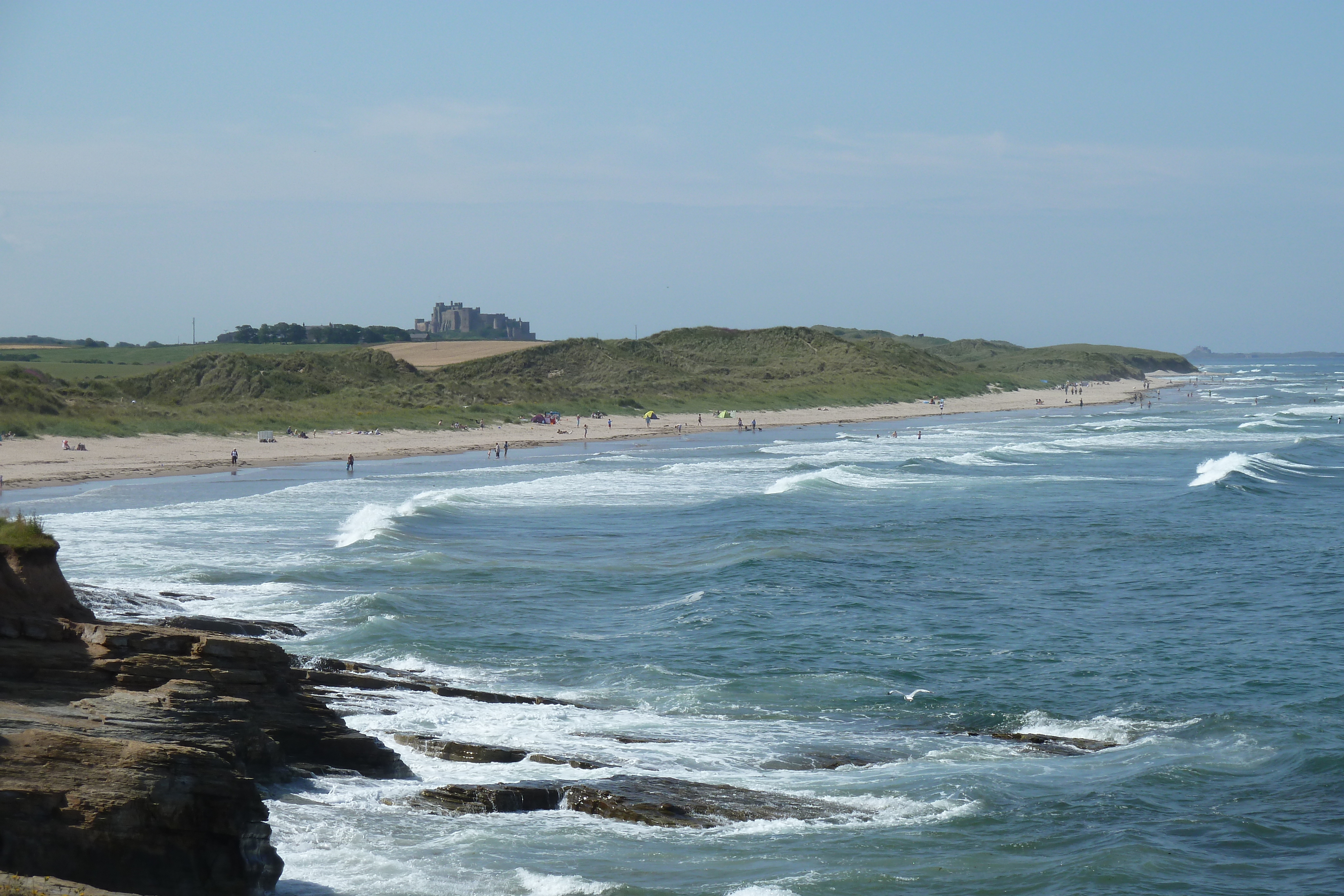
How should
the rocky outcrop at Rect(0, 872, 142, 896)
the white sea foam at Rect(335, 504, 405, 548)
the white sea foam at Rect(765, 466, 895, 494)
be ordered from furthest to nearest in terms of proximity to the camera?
the white sea foam at Rect(765, 466, 895, 494), the white sea foam at Rect(335, 504, 405, 548), the rocky outcrop at Rect(0, 872, 142, 896)

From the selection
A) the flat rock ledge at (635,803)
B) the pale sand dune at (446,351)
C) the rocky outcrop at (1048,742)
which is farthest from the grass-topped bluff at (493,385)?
the rocky outcrop at (1048,742)

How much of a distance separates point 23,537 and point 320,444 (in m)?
51.3

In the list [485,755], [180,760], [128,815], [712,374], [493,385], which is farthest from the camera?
[712,374]

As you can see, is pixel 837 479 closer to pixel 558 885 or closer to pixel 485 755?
pixel 485 755

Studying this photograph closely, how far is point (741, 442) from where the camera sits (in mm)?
71375

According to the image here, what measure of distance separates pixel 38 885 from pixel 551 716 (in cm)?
899

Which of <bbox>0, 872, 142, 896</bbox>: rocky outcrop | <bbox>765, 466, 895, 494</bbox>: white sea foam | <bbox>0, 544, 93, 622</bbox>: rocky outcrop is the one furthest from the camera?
<bbox>765, 466, 895, 494</bbox>: white sea foam

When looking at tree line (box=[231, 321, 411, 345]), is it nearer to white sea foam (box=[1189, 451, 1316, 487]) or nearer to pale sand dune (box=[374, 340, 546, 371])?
pale sand dune (box=[374, 340, 546, 371])

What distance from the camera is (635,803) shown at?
41.7ft

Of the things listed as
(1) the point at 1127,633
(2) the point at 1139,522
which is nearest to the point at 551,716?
(1) the point at 1127,633

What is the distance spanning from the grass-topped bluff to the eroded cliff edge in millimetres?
48175

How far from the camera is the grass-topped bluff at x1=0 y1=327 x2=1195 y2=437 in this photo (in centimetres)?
6475

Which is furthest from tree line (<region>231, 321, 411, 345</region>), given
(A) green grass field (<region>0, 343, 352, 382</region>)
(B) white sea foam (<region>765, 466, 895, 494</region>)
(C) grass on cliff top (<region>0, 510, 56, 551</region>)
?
(C) grass on cliff top (<region>0, 510, 56, 551</region>)

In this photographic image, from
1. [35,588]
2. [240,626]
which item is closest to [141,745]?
[35,588]
